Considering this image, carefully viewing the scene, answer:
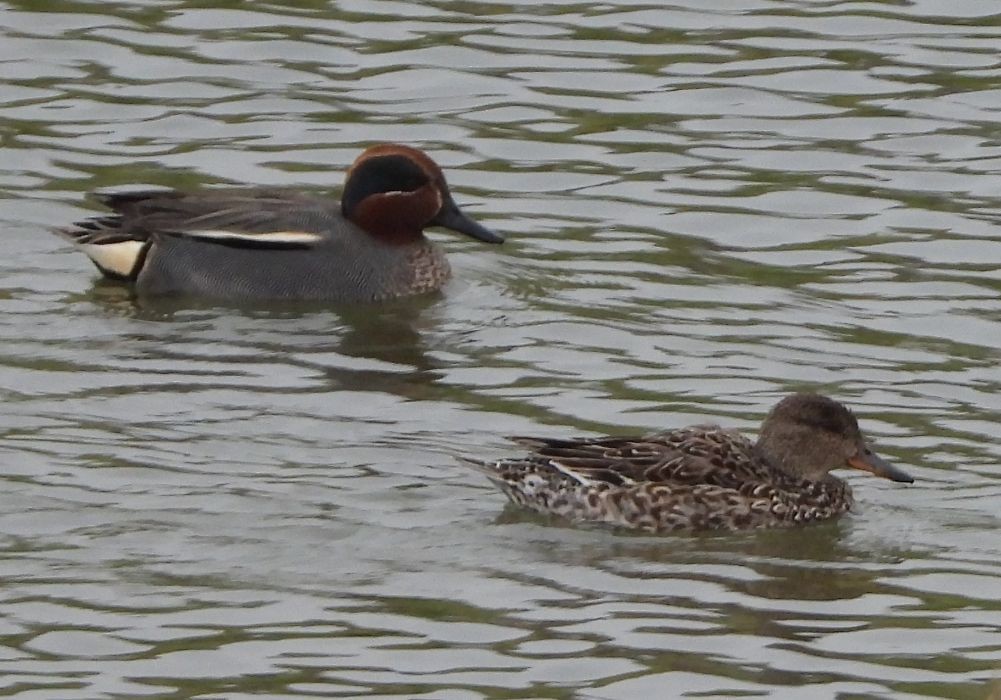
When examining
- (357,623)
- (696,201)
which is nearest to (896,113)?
(696,201)

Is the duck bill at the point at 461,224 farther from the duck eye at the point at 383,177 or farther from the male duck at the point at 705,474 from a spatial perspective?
the male duck at the point at 705,474

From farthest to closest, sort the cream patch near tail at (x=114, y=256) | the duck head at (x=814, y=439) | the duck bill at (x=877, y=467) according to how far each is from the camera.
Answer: the cream patch near tail at (x=114, y=256) → the duck head at (x=814, y=439) → the duck bill at (x=877, y=467)

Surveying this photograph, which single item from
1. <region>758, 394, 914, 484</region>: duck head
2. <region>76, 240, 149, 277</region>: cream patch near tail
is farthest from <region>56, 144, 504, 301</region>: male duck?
<region>758, 394, 914, 484</region>: duck head

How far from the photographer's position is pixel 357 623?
1000 centimetres

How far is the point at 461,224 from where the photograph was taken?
1559cm

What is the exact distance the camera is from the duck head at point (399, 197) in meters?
15.6

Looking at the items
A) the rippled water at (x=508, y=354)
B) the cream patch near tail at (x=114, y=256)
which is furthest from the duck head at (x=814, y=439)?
the cream patch near tail at (x=114, y=256)

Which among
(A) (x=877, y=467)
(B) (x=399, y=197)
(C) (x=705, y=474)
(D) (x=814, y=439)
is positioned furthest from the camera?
(B) (x=399, y=197)

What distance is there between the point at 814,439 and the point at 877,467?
0.31 metres

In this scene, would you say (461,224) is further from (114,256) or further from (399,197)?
(114,256)

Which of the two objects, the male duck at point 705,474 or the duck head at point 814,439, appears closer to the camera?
the male duck at point 705,474

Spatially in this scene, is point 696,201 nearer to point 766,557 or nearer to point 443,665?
point 766,557

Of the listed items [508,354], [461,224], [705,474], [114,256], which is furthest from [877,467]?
[114,256]

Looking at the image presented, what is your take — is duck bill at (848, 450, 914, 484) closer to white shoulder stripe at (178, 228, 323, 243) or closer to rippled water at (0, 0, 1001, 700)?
rippled water at (0, 0, 1001, 700)
